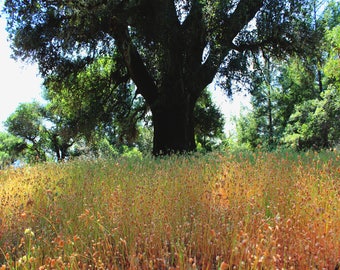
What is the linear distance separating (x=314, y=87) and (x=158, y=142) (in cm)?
2814

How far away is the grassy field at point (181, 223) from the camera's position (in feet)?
9.37

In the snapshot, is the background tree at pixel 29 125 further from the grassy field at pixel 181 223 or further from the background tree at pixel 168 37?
the grassy field at pixel 181 223

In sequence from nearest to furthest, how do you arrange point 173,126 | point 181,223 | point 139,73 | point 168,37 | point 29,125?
1. point 181,223
2. point 168,37
3. point 173,126
4. point 139,73
5. point 29,125

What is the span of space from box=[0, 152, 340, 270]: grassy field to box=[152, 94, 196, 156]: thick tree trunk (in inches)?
329

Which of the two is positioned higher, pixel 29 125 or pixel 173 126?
pixel 29 125

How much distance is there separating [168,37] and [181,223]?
970 cm

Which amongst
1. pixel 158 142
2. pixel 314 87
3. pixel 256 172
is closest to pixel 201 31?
pixel 158 142

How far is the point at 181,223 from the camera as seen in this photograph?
3.73 metres

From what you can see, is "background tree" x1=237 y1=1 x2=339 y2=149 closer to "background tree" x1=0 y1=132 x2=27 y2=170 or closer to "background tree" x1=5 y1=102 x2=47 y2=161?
"background tree" x1=5 y1=102 x2=47 y2=161

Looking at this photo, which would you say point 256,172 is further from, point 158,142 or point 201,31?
point 158,142

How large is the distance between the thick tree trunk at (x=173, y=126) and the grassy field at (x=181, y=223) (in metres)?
8.36

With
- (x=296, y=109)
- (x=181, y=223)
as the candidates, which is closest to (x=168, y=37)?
(x=181, y=223)

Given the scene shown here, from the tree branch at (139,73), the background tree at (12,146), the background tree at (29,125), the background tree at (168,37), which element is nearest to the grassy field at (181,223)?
the background tree at (168,37)

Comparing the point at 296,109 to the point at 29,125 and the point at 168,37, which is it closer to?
the point at 168,37
